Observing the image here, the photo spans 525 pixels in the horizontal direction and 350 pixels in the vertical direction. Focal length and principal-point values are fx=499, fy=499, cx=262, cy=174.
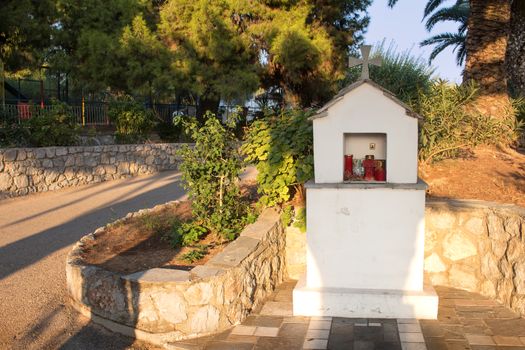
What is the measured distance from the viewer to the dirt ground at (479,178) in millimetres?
6000

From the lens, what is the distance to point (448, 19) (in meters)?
27.5

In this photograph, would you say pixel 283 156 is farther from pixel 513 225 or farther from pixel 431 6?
pixel 431 6

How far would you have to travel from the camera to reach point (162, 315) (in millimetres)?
4016

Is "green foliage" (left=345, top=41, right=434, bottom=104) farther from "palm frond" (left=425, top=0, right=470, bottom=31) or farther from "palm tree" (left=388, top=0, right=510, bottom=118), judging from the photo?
"palm frond" (left=425, top=0, right=470, bottom=31)

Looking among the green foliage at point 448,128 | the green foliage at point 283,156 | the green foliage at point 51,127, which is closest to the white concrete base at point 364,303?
the green foliage at point 283,156

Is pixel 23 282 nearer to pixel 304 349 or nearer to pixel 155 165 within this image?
pixel 304 349

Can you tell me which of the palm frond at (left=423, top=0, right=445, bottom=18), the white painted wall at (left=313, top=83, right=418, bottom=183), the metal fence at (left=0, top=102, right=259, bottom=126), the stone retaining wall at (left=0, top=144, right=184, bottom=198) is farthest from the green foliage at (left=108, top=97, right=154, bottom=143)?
the palm frond at (left=423, top=0, right=445, bottom=18)

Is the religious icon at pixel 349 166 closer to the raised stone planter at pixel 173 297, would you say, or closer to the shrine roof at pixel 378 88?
the shrine roof at pixel 378 88

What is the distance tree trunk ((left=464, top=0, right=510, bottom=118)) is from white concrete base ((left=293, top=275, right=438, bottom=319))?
539 centimetres

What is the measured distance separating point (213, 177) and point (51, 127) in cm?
726

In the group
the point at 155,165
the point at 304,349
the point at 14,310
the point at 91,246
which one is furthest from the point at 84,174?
the point at 304,349

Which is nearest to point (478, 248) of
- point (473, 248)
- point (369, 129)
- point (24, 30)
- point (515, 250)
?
point (473, 248)

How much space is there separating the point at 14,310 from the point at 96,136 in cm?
1081

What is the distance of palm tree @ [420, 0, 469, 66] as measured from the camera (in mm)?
26280
